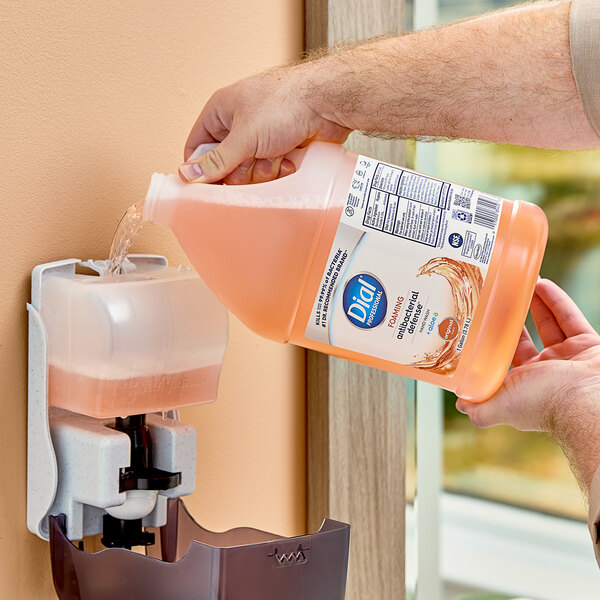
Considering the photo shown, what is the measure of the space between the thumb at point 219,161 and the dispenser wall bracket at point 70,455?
122mm

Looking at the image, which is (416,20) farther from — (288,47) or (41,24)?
(41,24)

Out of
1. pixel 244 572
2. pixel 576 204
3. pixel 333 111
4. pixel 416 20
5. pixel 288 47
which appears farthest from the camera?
pixel 576 204

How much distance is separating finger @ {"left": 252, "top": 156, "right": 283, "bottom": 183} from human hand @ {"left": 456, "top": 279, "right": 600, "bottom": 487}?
294 millimetres

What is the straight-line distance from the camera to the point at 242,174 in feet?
2.39

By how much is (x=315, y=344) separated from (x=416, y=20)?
61 cm

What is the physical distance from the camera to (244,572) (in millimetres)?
620

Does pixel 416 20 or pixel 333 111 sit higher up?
pixel 416 20

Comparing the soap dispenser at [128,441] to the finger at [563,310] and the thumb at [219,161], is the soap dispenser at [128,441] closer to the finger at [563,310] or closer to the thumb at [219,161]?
the thumb at [219,161]

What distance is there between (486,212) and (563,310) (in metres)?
0.26

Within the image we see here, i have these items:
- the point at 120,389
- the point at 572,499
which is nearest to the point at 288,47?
the point at 120,389

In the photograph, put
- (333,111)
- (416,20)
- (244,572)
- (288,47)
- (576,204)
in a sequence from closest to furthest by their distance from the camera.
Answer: (244,572) → (333,111) → (288,47) → (416,20) → (576,204)

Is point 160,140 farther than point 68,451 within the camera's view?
Yes

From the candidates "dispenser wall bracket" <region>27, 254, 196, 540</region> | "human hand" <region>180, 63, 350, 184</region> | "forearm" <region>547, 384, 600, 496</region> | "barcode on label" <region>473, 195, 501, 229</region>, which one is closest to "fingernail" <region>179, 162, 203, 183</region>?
"human hand" <region>180, 63, 350, 184</region>

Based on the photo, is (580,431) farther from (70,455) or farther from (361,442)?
(70,455)
